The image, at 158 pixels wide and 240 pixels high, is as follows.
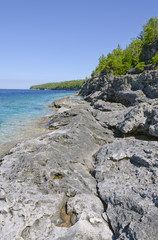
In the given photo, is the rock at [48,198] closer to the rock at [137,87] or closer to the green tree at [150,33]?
the rock at [137,87]

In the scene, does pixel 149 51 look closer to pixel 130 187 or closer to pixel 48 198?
pixel 130 187

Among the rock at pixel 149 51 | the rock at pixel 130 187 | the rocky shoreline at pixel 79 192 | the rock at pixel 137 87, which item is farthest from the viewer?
the rock at pixel 149 51

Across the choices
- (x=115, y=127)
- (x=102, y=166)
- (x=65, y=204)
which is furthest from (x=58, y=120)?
(x=65, y=204)

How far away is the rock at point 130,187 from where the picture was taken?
4.18m

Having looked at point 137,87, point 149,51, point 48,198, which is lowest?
point 48,198

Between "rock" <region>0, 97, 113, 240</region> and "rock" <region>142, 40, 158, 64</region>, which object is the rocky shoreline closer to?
"rock" <region>0, 97, 113, 240</region>

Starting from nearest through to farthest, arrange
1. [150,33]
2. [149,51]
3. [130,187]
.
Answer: [130,187], [149,51], [150,33]

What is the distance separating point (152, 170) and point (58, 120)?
14.9 m

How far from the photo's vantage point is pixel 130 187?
5.81m

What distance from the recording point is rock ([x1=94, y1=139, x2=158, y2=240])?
4180 millimetres

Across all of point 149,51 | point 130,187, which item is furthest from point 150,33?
point 130,187

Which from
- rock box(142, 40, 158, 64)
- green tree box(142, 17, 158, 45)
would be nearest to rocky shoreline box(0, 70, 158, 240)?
rock box(142, 40, 158, 64)

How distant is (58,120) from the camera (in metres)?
19.9

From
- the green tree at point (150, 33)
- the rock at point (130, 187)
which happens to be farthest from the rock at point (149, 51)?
the rock at point (130, 187)
